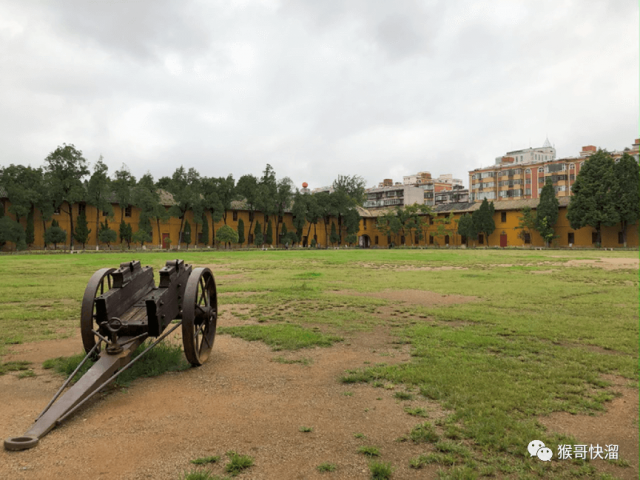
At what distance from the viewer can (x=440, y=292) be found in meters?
12.5

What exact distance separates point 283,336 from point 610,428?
4.42m

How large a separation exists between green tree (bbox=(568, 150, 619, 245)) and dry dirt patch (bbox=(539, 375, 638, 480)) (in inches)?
2195

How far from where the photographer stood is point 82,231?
47.9 metres

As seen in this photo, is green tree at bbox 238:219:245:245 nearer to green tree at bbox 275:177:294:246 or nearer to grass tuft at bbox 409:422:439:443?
green tree at bbox 275:177:294:246

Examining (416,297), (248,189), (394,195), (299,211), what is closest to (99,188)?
(248,189)

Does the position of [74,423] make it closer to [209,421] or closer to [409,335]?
[209,421]

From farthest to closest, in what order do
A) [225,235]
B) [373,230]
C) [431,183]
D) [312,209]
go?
[431,183] → [373,230] → [312,209] → [225,235]

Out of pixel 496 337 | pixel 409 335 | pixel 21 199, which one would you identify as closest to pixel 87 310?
pixel 409 335

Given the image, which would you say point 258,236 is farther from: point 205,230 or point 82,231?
point 82,231

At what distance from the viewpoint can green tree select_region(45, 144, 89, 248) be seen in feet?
143

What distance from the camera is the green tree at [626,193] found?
50.7 meters

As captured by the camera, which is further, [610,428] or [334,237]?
[334,237]

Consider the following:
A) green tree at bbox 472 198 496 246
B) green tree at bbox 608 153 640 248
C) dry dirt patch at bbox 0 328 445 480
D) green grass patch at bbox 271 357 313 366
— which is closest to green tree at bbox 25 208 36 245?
dry dirt patch at bbox 0 328 445 480

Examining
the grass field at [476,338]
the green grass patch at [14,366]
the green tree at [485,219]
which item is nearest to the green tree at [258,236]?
the green tree at [485,219]
